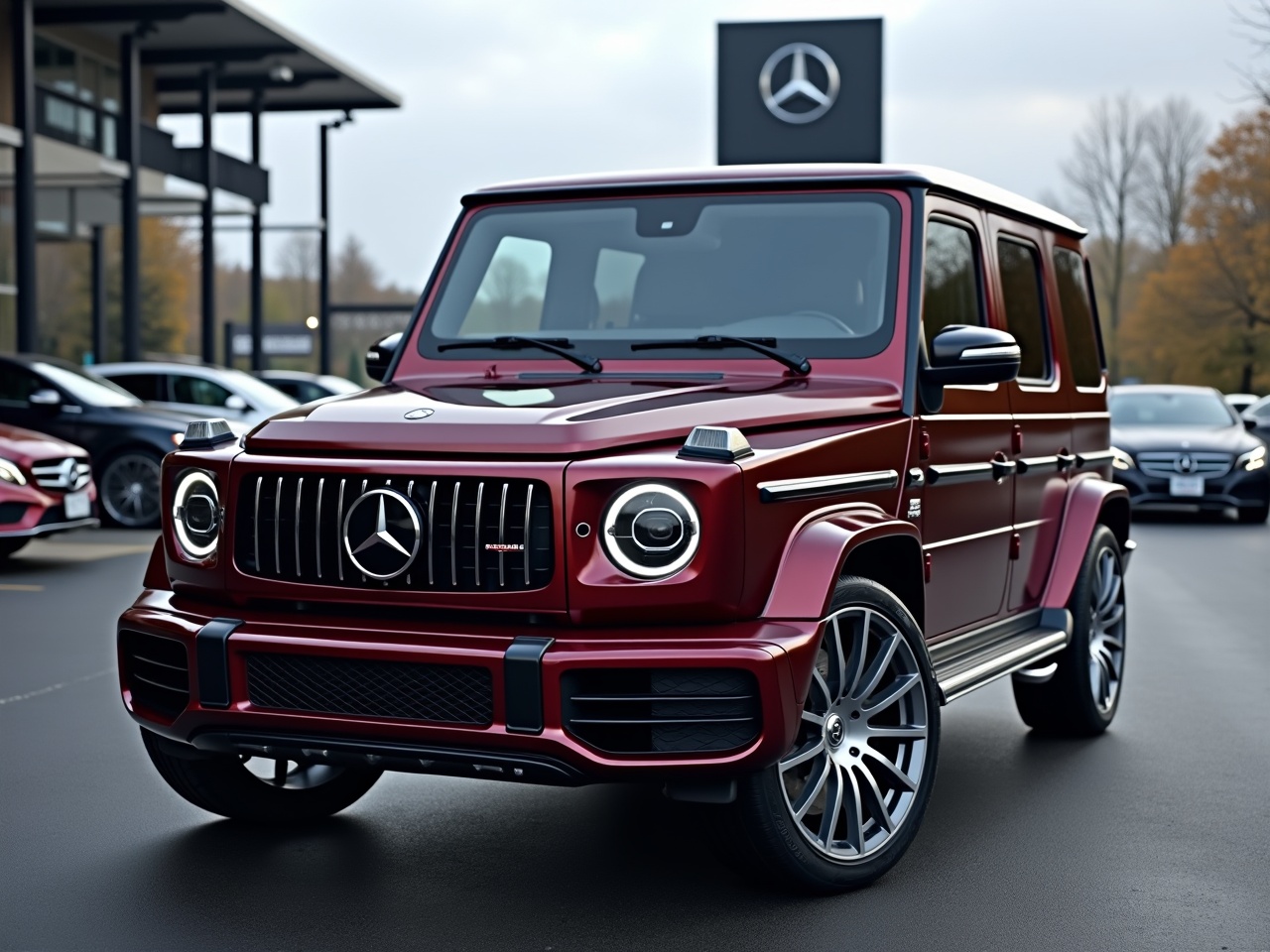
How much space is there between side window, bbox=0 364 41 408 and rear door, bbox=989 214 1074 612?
1243 centimetres

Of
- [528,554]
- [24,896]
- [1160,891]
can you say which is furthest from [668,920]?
[24,896]

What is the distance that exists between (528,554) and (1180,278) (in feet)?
189

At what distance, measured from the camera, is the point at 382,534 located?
4.26 metres

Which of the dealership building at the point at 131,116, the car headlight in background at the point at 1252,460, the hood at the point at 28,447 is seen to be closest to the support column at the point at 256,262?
the dealership building at the point at 131,116

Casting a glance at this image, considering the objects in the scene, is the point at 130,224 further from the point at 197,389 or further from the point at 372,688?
the point at 372,688

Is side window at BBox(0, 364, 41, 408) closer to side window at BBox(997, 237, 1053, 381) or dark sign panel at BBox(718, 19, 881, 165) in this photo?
side window at BBox(997, 237, 1053, 381)

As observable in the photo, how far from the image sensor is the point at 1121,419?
20625 mm

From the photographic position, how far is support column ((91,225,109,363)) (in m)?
34.8

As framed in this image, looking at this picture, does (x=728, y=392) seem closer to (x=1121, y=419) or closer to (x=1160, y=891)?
(x=1160, y=891)

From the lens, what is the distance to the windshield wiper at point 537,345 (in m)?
5.27

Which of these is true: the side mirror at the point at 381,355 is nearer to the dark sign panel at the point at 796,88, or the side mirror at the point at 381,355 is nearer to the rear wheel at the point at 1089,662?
the rear wheel at the point at 1089,662

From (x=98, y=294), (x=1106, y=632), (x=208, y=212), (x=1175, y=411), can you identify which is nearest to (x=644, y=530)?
(x=1106, y=632)

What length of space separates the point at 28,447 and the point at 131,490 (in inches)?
178

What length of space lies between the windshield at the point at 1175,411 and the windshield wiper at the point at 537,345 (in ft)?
52.1
